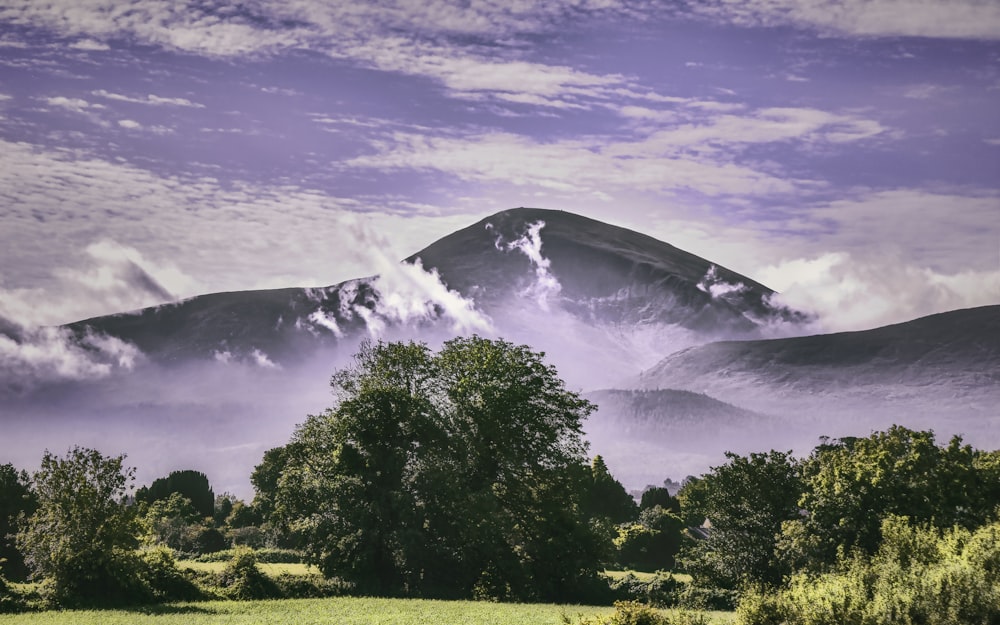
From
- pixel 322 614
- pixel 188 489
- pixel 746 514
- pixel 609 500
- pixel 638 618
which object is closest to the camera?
pixel 638 618

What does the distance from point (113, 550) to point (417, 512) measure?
1707 centimetres

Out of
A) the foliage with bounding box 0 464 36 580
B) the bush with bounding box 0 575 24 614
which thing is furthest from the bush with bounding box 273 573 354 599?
the foliage with bounding box 0 464 36 580

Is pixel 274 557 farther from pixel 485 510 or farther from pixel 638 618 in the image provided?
pixel 638 618

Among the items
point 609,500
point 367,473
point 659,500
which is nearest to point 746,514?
point 367,473

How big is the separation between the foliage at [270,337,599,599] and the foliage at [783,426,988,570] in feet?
44.7

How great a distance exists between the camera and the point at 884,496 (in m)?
51.2

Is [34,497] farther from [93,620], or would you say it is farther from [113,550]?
[93,620]

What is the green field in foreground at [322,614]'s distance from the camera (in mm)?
42125

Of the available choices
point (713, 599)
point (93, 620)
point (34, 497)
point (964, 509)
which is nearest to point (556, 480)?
point (713, 599)

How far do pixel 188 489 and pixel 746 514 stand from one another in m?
78.3

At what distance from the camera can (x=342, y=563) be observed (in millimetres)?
56531

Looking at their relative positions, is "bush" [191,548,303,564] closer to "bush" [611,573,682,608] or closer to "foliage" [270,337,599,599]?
"foliage" [270,337,599,599]

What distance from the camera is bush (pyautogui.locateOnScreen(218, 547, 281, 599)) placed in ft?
175

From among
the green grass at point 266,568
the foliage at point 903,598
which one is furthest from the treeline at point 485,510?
the green grass at point 266,568
